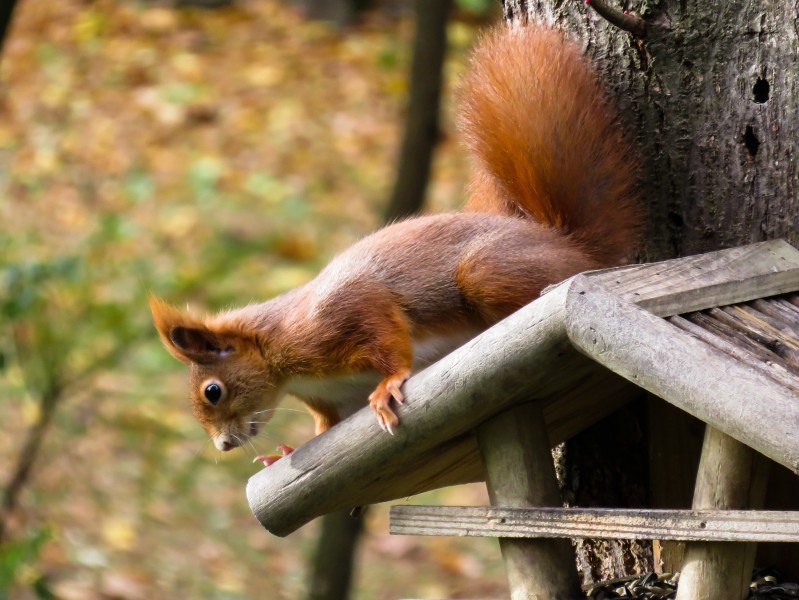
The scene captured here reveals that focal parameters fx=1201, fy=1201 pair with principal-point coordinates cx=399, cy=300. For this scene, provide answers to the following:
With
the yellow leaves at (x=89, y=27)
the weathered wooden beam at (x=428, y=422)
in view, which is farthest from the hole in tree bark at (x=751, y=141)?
the yellow leaves at (x=89, y=27)

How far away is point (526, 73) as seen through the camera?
1945mm

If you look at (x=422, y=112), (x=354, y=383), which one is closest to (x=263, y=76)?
(x=422, y=112)

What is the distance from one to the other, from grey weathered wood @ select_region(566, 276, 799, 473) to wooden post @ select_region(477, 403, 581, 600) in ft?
1.09

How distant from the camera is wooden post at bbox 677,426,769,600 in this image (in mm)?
1605

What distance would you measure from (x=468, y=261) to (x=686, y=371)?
1.66 ft

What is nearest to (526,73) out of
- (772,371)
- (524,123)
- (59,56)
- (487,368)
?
(524,123)

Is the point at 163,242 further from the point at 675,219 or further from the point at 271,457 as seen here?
the point at 675,219

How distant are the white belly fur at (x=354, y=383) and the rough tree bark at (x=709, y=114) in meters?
0.41

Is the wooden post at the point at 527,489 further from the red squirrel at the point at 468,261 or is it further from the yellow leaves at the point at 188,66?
the yellow leaves at the point at 188,66

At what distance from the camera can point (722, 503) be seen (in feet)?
5.27

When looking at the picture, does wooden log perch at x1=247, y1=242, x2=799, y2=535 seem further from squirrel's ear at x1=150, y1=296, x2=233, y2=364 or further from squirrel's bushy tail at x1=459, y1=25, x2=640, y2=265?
squirrel's ear at x1=150, y1=296, x2=233, y2=364

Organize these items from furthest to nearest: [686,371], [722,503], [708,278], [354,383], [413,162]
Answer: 1. [413,162]
2. [354,383]
3. [708,278]
4. [722,503]
5. [686,371]

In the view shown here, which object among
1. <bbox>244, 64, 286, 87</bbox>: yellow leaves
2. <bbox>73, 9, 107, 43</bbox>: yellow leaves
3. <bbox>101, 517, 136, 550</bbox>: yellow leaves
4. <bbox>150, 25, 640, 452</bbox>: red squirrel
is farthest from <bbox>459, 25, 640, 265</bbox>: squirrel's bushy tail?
<bbox>73, 9, 107, 43</bbox>: yellow leaves

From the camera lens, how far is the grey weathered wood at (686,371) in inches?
53.7
